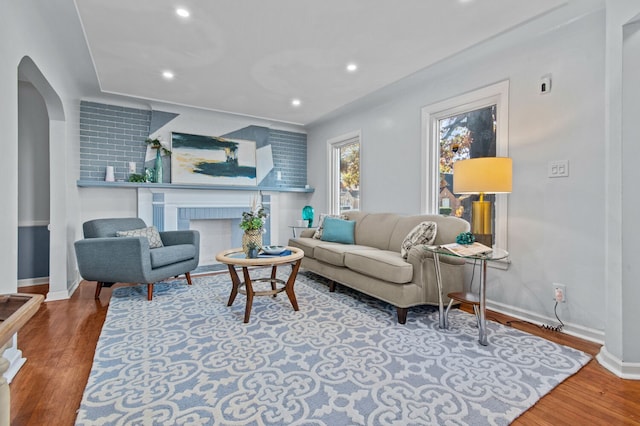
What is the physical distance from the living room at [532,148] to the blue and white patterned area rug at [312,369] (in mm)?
484

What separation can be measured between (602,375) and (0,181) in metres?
3.70

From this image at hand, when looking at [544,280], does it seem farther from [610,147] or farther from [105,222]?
[105,222]

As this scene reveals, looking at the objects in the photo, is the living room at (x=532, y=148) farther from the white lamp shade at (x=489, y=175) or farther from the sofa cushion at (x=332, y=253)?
the sofa cushion at (x=332, y=253)

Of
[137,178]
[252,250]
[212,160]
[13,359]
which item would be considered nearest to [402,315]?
[252,250]

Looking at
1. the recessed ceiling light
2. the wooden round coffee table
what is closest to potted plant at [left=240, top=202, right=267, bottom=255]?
the wooden round coffee table

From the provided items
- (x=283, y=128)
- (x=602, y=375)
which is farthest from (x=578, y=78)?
(x=283, y=128)

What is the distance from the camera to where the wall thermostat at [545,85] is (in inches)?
100

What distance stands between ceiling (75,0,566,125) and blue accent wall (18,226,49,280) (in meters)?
2.03

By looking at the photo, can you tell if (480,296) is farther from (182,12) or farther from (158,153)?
(158,153)

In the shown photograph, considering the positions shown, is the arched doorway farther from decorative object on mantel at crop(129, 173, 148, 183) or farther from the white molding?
the white molding

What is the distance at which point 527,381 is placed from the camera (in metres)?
1.76

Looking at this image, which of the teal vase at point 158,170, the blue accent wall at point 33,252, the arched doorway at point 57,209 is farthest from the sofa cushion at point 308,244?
the blue accent wall at point 33,252

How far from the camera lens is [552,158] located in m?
2.53

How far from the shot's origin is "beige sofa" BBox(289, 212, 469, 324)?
2617 millimetres
